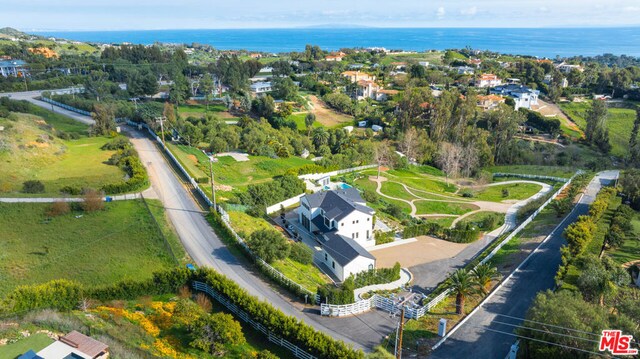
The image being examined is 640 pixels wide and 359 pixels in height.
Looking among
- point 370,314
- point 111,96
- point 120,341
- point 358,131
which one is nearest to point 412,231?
point 370,314

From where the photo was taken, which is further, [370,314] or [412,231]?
[412,231]

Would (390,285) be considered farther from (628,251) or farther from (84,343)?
(84,343)

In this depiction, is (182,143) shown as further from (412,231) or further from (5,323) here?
(5,323)

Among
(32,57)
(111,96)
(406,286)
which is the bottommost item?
(406,286)

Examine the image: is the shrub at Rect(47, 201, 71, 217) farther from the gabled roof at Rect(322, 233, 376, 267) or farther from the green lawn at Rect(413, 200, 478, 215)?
the green lawn at Rect(413, 200, 478, 215)

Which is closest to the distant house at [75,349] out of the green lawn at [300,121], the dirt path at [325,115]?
the green lawn at [300,121]

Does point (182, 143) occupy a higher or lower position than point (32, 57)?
lower
